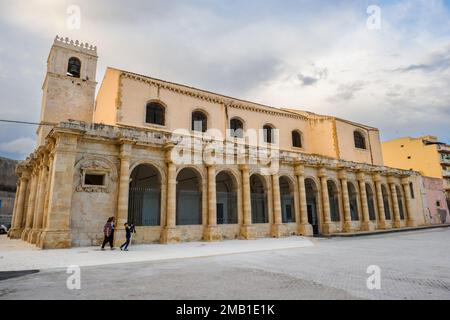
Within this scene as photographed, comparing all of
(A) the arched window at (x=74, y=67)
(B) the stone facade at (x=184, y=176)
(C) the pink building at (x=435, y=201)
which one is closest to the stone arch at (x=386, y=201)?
(B) the stone facade at (x=184, y=176)

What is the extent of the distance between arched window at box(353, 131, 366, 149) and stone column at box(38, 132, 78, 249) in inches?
1038

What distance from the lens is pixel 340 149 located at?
26531 millimetres

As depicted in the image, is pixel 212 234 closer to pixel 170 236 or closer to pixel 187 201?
pixel 170 236

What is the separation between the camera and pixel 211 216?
16234mm

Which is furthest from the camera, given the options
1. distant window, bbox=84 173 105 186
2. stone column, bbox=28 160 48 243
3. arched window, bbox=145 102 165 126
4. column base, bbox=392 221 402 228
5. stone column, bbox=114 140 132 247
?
column base, bbox=392 221 402 228

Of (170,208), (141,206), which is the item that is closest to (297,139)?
(170,208)

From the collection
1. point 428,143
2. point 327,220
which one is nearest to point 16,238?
point 327,220

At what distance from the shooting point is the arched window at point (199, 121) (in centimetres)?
2048

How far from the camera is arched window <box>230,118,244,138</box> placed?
22.2 meters

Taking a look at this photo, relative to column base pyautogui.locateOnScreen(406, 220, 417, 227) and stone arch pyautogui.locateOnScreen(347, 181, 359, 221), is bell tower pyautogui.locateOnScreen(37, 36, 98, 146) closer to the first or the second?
stone arch pyautogui.locateOnScreen(347, 181, 359, 221)

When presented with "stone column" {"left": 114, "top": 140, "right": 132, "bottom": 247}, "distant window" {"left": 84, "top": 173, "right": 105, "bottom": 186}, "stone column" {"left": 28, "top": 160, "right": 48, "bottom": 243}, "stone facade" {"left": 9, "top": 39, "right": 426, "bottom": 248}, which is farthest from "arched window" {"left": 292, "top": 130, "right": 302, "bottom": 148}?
"stone column" {"left": 28, "top": 160, "right": 48, "bottom": 243}

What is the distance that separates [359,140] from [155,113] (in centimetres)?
2198
